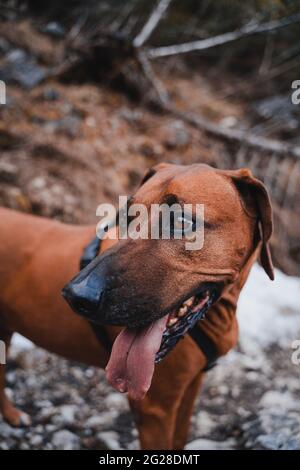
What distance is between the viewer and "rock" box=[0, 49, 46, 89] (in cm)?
530

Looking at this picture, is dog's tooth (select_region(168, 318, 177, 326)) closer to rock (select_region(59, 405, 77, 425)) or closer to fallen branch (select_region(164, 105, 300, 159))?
rock (select_region(59, 405, 77, 425))

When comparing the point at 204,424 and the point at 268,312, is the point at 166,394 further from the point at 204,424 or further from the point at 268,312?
the point at 268,312

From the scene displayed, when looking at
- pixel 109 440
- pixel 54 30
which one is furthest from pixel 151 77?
pixel 109 440

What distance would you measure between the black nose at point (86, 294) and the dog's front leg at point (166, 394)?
0.66 metres

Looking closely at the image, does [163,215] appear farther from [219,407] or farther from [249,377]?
[249,377]

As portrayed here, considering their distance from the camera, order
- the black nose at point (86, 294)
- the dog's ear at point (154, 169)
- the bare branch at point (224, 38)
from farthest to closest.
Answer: the bare branch at point (224, 38) < the dog's ear at point (154, 169) < the black nose at point (86, 294)

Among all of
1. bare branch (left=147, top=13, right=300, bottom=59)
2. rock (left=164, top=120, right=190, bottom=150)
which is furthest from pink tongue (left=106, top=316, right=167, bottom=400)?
bare branch (left=147, top=13, right=300, bottom=59)

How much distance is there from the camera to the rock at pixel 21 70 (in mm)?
5297

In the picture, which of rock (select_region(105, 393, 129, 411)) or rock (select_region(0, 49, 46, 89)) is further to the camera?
rock (select_region(0, 49, 46, 89))

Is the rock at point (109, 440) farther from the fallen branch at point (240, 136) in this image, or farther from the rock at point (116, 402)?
the fallen branch at point (240, 136)

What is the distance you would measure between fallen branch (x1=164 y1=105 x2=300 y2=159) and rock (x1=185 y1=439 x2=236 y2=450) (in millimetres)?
3838

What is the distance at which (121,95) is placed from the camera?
19.9ft

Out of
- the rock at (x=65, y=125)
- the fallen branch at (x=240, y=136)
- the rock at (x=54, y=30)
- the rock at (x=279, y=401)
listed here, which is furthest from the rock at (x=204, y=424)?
the rock at (x=54, y=30)
